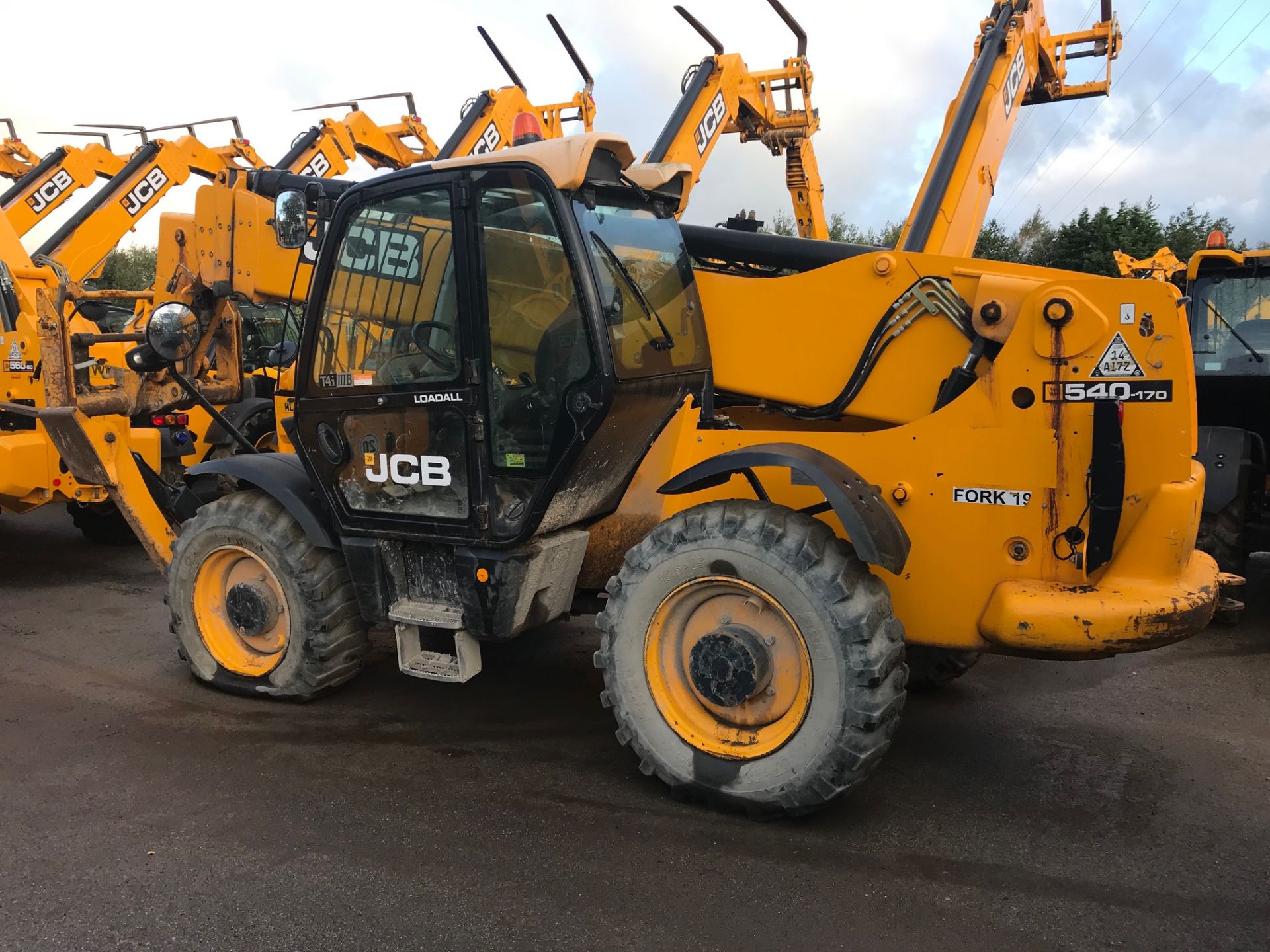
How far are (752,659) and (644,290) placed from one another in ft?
5.11

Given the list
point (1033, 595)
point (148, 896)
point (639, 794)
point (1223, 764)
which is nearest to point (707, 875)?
point (639, 794)

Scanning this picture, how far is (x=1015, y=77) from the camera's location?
16.9 feet

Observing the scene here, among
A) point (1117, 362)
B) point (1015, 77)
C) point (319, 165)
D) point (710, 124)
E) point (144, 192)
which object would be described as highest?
point (319, 165)

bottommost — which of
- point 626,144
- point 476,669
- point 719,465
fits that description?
point 476,669

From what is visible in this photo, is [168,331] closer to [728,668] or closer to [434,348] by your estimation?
[434,348]

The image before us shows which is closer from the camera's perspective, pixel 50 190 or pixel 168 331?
pixel 168 331

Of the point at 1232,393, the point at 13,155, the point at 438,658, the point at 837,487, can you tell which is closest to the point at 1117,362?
the point at 837,487

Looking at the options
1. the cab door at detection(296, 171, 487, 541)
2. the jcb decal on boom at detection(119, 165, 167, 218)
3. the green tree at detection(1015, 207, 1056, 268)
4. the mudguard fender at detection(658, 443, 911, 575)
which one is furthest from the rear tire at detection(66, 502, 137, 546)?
the green tree at detection(1015, 207, 1056, 268)

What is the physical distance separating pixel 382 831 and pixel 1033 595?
2.37 m

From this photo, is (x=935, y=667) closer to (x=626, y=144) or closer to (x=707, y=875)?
(x=707, y=875)

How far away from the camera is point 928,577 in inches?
131

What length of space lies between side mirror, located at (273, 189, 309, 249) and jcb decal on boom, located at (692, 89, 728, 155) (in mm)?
5370

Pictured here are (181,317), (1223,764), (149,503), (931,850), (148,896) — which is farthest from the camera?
(149,503)

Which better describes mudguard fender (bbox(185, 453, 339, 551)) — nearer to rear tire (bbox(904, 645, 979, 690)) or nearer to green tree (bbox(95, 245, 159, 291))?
rear tire (bbox(904, 645, 979, 690))
